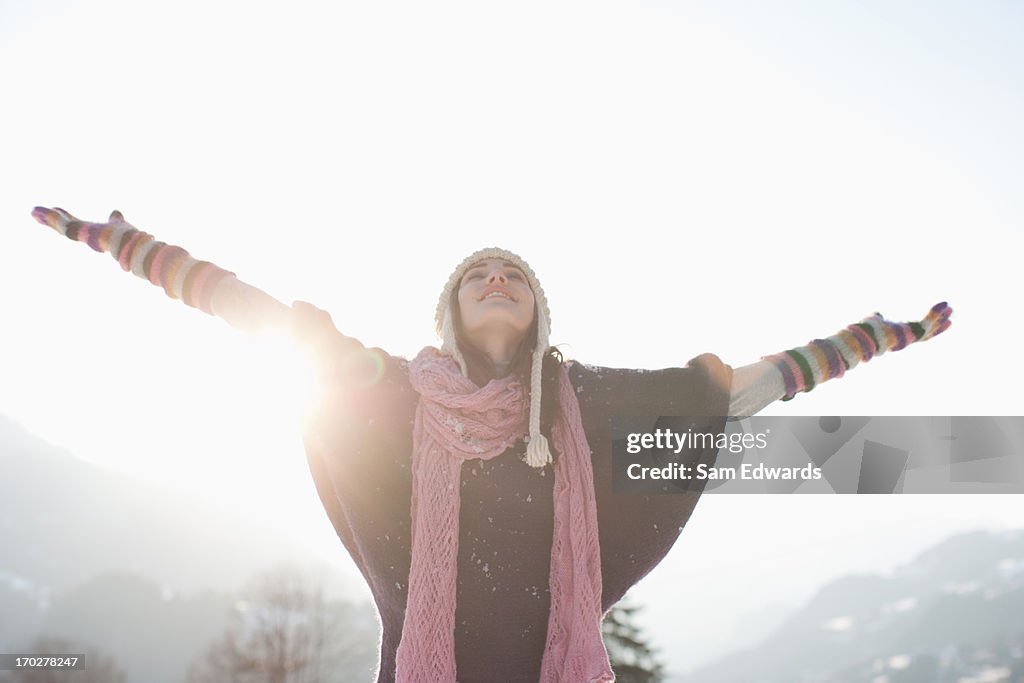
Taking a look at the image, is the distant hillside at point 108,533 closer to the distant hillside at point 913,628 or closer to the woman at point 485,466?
the woman at point 485,466

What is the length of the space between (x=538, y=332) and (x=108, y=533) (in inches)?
3476

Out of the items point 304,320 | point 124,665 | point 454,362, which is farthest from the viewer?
point 124,665

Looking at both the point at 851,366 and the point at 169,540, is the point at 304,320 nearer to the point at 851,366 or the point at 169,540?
the point at 851,366

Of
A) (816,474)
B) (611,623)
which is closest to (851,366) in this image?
(816,474)

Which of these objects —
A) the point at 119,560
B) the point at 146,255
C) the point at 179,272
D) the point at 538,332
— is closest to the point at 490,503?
the point at 538,332

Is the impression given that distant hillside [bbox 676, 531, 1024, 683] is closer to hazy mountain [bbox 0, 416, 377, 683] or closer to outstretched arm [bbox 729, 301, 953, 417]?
hazy mountain [bbox 0, 416, 377, 683]

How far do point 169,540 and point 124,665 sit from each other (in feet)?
116

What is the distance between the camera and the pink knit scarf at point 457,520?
7.63 ft

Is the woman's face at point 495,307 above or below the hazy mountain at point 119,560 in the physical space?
below

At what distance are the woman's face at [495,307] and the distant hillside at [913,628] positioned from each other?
126007 mm

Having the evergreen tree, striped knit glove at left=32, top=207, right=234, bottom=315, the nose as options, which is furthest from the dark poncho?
the evergreen tree

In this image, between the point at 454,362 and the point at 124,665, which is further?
the point at 124,665

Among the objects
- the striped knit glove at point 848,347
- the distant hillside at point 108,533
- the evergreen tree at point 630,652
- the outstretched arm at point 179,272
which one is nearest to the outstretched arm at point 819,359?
the striped knit glove at point 848,347

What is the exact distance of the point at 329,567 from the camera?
282ft
